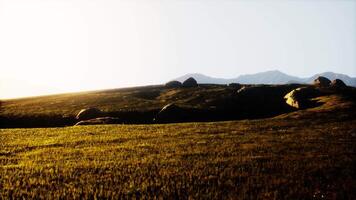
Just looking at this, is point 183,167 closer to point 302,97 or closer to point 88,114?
point 88,114

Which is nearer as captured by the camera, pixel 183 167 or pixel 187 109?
pixel 183 167

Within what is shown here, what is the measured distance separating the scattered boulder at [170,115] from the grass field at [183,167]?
131 feet

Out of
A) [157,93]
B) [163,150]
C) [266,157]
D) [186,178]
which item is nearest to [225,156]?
[266,157]

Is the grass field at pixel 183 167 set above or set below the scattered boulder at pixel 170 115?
above

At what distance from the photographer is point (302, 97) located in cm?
10412

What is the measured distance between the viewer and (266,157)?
98.6 ft

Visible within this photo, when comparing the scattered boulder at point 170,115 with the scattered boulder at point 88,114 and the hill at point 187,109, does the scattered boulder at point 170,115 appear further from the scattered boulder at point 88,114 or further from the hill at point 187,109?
the scattered boulder at point 88,114

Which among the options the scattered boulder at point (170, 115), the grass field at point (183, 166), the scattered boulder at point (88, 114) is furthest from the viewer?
the scattered boulder at point (88, 114)

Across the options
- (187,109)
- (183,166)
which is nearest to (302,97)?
(187,109)

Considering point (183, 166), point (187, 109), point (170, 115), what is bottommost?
point (170, 115)

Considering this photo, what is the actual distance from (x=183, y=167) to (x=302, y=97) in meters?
83.6

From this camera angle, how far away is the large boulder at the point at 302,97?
98.0 meters

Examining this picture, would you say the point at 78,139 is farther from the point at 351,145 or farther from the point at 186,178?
the point at 351,145

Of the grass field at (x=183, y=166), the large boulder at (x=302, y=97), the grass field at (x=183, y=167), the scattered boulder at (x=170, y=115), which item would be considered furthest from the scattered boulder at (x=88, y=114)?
the grass field at (x=183, y=167)
